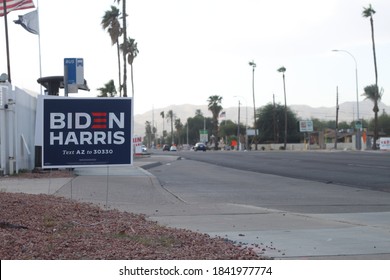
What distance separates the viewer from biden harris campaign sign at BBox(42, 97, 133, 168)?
11.7 metres

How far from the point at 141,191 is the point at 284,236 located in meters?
9.44

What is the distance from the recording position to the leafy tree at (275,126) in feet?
424

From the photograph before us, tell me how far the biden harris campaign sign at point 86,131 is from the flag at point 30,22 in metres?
16.9

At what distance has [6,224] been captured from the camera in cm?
926

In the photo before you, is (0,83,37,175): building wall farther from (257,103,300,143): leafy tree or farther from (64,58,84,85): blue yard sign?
(257,103,300,143): leafy tree

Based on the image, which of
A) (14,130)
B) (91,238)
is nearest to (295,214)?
(91,238)

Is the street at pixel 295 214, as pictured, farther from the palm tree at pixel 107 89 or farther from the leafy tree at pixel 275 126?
the leafy tree at pixel 275 126

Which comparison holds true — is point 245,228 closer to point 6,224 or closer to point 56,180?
point 6,224

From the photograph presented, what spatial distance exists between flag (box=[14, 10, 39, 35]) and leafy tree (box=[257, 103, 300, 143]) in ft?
340

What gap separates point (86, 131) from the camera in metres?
11.9

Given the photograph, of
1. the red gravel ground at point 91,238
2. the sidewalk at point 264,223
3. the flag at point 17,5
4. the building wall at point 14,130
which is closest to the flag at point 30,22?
the flag at point 17,5

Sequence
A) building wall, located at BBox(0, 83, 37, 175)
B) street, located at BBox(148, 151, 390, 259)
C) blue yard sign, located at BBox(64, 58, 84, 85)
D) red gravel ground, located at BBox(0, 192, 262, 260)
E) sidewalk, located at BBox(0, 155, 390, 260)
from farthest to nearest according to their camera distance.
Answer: building wall, located at BBox(0, 83, 37, 175) < blue yard sign, located at BBox(64, 58, 84, 85) < street, located at BBox(148, 151, 390, 259) < sidewalk, located at BBox(0, 155, 390, 260) < red gravel ground, located at BBox(0, 192, 262, 260)

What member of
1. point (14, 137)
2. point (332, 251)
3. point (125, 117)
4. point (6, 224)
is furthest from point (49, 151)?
point (14, 137)

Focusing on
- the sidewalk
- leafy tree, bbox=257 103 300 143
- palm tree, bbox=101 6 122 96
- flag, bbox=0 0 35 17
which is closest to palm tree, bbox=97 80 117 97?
palm tree, bbox=101 6 122 96
